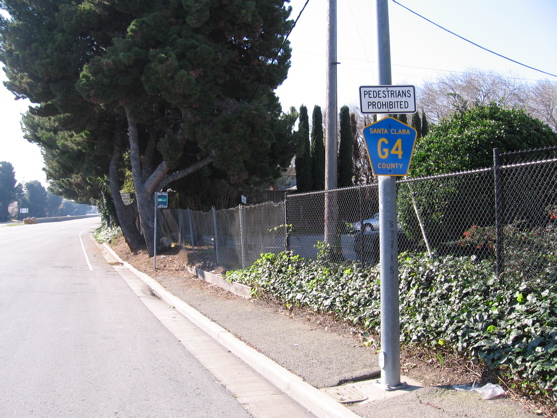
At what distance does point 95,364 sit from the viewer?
6176 millimetres

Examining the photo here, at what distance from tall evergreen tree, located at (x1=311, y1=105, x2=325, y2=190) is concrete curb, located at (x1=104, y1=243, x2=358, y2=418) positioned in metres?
23.4

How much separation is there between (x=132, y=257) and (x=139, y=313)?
12490 mm

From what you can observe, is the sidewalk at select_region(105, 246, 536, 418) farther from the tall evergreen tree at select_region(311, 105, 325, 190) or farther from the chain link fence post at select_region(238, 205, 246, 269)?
the tall evergreen tree at select_region(311, 105, 325, 190)

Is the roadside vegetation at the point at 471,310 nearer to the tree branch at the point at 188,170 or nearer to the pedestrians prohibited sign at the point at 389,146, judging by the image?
the pedestrians prohibited sign at the point at 389,146

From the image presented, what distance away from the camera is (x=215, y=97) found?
16875mm

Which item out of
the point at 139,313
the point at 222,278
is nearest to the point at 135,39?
the point at 222,278

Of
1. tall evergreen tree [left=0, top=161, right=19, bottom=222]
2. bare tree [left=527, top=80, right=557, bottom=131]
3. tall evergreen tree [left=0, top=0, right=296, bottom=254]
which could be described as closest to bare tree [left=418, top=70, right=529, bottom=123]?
bare tree [left=527, top=80, right=557, bottom=131]

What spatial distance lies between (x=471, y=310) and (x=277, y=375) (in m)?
2.26

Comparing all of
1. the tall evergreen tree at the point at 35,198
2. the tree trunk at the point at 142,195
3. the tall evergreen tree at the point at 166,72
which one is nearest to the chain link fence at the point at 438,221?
the tall evergreen tree at the point at 166,72

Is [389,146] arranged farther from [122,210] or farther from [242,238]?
[122,210]

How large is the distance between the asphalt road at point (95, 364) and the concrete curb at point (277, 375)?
600 mm

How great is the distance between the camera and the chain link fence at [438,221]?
17.6ft

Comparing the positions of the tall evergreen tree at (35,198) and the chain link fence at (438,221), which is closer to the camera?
the chain link fence at (438,221)

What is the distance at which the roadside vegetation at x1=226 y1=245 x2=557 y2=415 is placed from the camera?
4.36 m
